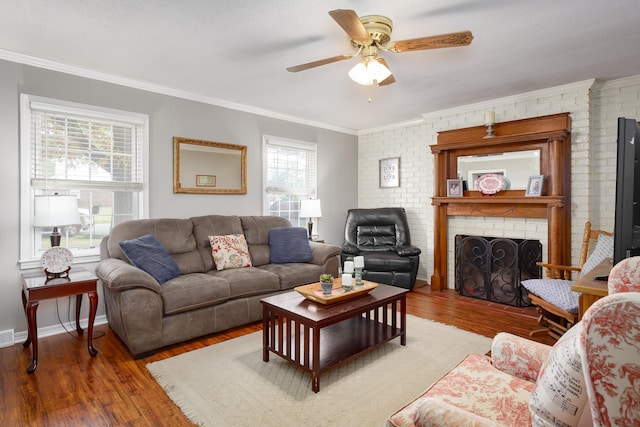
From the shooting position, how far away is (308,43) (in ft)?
8.96

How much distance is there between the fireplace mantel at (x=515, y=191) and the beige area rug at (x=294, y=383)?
1.72 m

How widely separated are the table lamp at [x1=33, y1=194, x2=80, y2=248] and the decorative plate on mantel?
4.38 m

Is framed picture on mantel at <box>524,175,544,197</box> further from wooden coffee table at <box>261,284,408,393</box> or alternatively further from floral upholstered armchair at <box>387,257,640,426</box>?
floral upholstered armchair at <box>387,257,640,426</box>

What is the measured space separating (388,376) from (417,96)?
3114 mm

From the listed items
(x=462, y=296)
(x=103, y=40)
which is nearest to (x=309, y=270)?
(x=462, y=296)

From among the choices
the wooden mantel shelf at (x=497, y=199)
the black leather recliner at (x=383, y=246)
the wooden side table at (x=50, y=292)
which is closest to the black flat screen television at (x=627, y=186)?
the wooden mantel shelf at (x=497, y=199)

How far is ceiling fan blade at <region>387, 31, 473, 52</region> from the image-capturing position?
6.81 feet

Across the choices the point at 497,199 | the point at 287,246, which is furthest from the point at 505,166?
the point at 287,246

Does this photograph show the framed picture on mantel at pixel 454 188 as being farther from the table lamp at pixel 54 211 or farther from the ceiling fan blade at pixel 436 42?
the table lamp at pixel 54 211

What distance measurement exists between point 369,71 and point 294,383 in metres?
2.23

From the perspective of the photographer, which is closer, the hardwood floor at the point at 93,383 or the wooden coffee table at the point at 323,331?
the hardwood floor at the point at 93,383

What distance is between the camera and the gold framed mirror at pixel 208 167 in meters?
3.94

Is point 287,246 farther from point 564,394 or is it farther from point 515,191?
point 564,394

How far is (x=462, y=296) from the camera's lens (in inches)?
176
